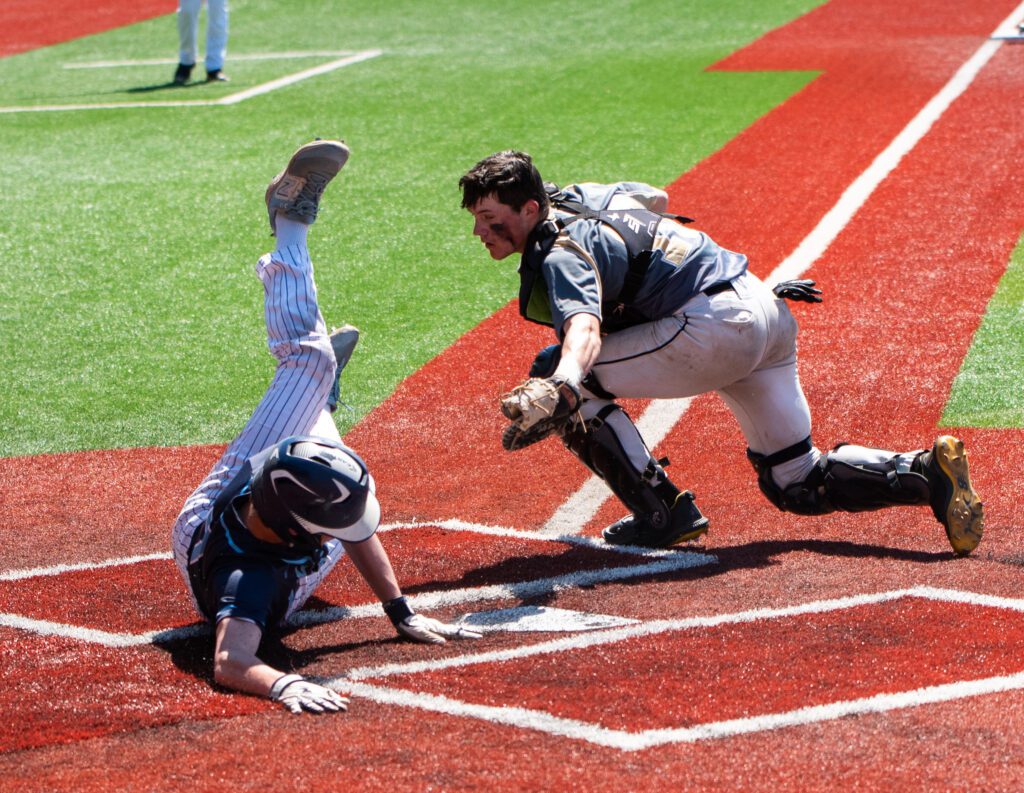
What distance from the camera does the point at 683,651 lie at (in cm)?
419

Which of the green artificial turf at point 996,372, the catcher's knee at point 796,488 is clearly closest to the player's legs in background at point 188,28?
the green artificial turf at point 996,372

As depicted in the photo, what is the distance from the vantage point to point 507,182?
16.1 feet

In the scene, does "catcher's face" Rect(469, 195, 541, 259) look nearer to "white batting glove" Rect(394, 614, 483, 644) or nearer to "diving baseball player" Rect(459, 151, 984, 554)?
"diving baseball player" Rect(459, 151, 984, 554)

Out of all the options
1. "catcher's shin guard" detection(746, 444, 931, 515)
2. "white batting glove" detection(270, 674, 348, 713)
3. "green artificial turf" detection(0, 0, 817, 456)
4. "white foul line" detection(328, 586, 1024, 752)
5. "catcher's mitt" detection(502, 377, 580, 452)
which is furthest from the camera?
"green artificial turf" detection(0, 0, 817, 456)

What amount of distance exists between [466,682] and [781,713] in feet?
2.83

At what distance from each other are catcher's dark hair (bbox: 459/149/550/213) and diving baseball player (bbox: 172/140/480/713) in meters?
0.54

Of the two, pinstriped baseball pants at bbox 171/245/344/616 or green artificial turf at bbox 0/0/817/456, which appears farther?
green artificial turf at bbox 0/0/817/456

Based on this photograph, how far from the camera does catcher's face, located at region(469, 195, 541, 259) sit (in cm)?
496

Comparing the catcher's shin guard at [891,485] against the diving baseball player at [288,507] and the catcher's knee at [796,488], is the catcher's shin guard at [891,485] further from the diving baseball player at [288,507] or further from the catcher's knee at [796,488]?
the diving baseball player at [288,507]

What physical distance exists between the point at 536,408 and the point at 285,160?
827 centimetres

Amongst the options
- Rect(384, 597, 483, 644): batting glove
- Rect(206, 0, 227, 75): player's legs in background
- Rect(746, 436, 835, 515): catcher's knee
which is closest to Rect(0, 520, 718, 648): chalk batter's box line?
Rect(384, 597, 483, 644): batting glove

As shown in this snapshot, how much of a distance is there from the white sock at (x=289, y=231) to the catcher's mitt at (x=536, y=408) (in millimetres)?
1143

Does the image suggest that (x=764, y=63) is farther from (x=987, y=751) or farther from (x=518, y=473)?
(x=987, y=751)

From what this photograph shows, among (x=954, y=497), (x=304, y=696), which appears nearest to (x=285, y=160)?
(x=954, y=497)
